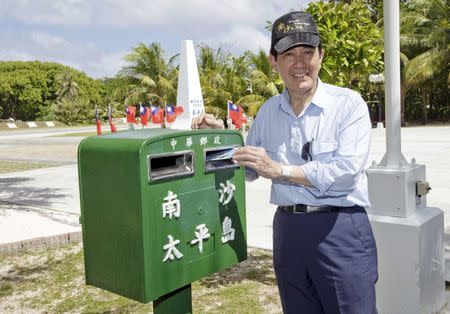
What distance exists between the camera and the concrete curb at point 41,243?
189 inches

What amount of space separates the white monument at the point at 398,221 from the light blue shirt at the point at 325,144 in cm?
97

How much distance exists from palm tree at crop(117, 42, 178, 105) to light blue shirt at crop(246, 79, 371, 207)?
26783mm

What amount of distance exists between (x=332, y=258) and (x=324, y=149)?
16.1 inches

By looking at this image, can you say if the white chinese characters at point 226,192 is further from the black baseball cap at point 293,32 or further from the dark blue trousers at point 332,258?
the black baseball cap at point 293,32

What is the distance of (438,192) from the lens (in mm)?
7000

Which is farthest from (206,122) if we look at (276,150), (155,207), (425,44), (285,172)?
(425,44)

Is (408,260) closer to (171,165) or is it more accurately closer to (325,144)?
(325,144)

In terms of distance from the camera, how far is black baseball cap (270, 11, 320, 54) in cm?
181

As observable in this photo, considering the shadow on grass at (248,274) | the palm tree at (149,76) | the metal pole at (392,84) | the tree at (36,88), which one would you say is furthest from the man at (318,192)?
the tree at (36,88)

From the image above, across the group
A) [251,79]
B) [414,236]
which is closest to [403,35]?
[251,79]

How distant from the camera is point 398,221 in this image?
8.93ft

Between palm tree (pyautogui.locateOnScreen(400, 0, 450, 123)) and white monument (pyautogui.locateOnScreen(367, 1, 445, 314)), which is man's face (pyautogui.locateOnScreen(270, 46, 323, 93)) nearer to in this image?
white monument (pyautogui.locateOnScreen(367, 1, 445, 314))

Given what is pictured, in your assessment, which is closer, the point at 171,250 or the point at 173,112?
the point at 171,250

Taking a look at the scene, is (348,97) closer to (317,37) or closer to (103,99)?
(317,37)
